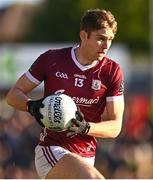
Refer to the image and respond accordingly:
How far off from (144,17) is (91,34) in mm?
64658

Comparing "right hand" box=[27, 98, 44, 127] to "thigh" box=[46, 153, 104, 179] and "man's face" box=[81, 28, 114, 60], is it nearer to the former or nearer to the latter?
"thigh" box=[46, 153, 104, 179]

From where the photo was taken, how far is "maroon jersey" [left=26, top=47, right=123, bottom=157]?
8.23 metres

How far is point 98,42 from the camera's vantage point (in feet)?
26.5

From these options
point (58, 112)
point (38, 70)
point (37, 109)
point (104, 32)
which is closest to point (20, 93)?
point (38, 70)

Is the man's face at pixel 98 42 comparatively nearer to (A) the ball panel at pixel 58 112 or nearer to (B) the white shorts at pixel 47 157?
→ (A) the ball panel at pixel 58 112

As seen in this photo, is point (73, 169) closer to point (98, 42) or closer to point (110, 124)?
point (110, 124)

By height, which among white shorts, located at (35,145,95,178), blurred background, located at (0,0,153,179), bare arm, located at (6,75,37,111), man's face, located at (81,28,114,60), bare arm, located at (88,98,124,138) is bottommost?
blurred background, located at (0,0,153,179)

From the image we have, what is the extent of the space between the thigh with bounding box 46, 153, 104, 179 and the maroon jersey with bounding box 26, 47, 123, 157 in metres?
0.24

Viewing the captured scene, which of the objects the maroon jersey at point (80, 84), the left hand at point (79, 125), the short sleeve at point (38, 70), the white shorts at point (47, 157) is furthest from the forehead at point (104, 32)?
the white shorts at point (47, 157)

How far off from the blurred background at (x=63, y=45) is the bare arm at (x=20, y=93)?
526 centimetres

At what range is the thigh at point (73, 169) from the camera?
7613mm

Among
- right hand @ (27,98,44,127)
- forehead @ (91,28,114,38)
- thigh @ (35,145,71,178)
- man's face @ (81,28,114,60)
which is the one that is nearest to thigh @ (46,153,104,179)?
thigh @ (35,145,71,178)

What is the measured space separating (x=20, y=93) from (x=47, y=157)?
1.92 ft

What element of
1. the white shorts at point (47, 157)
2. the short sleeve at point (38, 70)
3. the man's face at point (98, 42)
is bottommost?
the white shorts at point (47, 157)
